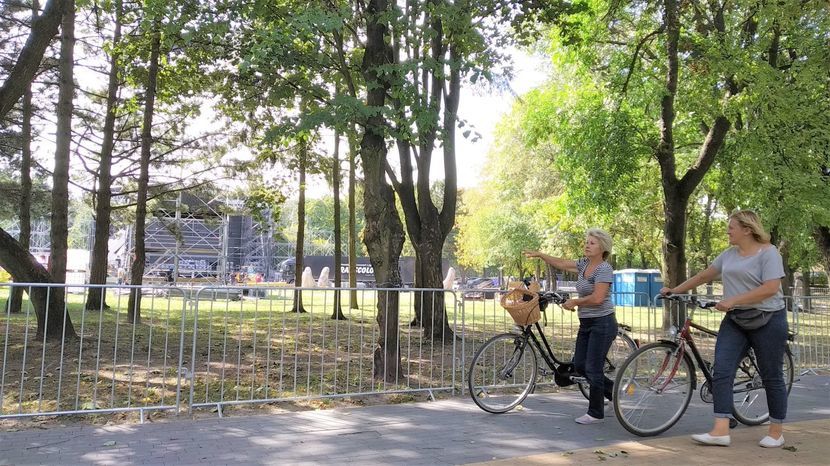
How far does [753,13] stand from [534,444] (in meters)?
11.5

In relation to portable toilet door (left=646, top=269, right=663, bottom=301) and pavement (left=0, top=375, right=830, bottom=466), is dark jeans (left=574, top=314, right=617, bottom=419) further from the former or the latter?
portable toilet door (left=646, top=269, right=663, bottom=301)

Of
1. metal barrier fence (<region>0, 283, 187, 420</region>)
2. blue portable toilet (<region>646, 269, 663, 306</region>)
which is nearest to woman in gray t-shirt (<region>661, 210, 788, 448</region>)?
metal barrier fence (<region>0, 283, 187, 420</region>)

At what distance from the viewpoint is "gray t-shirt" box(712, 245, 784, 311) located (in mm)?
4699

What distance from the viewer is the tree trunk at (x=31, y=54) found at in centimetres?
855

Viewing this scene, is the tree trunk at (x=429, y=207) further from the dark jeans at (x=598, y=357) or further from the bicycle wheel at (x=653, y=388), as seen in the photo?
the bicycle wheel at (x=653, y=388)

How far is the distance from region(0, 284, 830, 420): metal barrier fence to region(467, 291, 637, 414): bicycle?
1.54 ft

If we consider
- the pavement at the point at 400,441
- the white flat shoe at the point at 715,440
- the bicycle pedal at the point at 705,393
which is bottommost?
the pavement at the point at 400,441

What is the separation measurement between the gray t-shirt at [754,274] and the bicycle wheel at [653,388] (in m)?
0.73

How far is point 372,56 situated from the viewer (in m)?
7.55

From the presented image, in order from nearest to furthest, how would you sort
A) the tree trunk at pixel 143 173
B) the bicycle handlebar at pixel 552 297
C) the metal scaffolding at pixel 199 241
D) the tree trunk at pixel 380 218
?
the bicycle handlebar at pixel 552 297 < the tree trunk at pixel 380 218 < the tree trunk at pixel 143 173 < the metal scaffolding at pixel 199 241

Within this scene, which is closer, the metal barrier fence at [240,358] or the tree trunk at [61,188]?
the metal barrier fence at [240,358]

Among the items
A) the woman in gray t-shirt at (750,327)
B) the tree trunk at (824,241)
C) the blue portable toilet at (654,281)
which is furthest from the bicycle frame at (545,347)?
the blue portable toilet at (654,281)

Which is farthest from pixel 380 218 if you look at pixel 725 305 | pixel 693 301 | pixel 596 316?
pixel 725 305

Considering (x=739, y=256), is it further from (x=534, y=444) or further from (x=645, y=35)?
(x=645, y=35)
